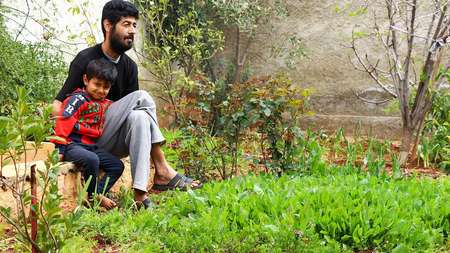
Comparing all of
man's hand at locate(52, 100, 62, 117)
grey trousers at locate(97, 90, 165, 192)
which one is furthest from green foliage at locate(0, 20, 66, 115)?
grey trousers at locate(97, 90, 165, 192)

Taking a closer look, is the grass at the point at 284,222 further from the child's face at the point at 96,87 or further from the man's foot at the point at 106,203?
the child's face at the point at 96,87

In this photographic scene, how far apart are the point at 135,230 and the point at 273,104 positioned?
1.81 metres

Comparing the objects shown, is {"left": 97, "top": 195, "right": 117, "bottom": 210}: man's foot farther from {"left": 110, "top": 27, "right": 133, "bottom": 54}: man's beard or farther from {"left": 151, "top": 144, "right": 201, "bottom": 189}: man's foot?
{"left": 110, "top": 27, "right": 133, "bottom": 54}: man's beard

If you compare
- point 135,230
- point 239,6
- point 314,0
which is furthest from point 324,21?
point 135,230

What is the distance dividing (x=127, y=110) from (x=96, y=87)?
300mm

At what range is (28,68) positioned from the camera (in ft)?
18.4

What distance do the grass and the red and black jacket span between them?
67 centimetres

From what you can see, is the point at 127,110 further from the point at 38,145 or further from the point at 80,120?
the point at 38,145

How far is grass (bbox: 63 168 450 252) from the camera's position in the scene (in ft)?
11.3

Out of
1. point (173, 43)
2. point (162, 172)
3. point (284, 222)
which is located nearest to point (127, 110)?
point (162, 172)

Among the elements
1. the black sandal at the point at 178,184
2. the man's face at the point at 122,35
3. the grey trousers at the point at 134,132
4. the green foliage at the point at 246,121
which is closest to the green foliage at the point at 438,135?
the green foliage at the point at 246,121

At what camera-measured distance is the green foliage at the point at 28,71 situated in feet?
17.3

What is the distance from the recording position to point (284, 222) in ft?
11.8

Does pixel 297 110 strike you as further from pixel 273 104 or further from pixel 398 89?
pixel 398 89
